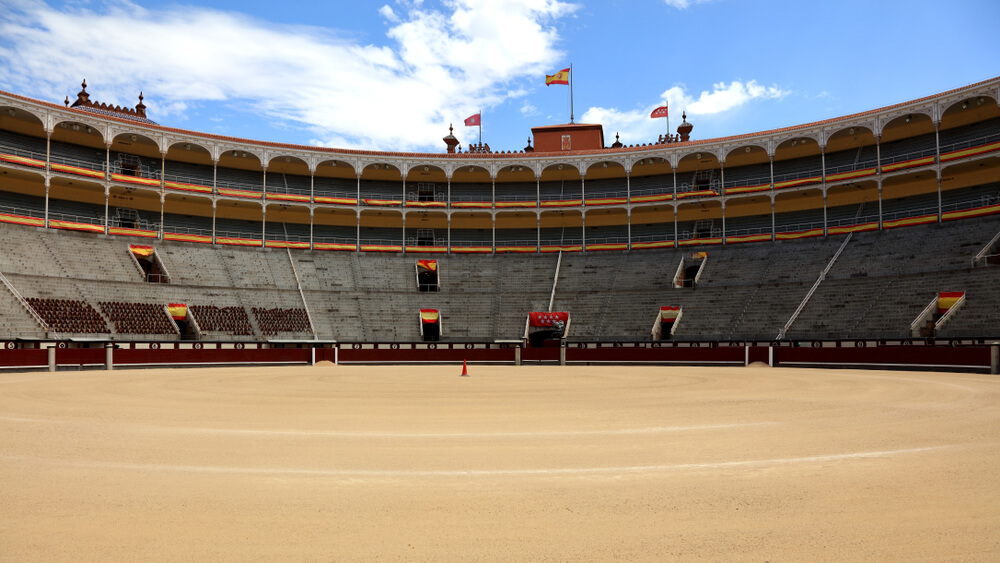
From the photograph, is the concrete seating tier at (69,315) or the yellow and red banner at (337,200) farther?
the yellow and red banner at (337,200)

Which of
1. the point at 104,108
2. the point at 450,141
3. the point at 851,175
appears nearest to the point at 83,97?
the point at 104,108

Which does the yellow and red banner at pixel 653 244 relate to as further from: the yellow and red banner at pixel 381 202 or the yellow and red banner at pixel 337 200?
the yellow and red banner at pixel 337 200

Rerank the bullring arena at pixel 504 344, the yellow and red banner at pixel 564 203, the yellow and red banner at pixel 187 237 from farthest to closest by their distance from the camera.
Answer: the yellow and red banner at pixel 564 203
the yellow and red banner at pixel 187 237
the bullring arena at pixel 504 344

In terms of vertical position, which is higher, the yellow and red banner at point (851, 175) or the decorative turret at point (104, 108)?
the decorative turret at point (104, 108)

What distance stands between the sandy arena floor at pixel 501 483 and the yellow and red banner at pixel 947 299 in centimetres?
1932

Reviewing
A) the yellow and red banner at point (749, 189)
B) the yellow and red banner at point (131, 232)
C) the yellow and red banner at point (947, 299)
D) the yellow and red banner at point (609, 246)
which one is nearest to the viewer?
the yellow and red banner at point (947, 299)

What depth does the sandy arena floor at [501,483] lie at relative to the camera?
406 cm

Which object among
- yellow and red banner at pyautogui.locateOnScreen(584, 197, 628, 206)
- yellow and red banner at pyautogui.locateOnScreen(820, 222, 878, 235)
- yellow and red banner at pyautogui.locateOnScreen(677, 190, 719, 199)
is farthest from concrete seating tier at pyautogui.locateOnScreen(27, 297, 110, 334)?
yellow and red banner at pyautogui.locateOnScreen(820, 222, 878, 235)

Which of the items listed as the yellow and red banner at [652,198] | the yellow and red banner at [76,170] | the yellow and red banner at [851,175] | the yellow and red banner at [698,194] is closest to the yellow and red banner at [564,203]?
the yellow and red banner at [652,198]

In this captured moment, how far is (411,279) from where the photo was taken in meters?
42.8

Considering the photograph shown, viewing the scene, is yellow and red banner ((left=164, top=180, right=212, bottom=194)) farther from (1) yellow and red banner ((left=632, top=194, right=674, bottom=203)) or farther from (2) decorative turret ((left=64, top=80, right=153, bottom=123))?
Result: (1) yellow and red banner ((left=632, top=194, right=674, bottom=203))

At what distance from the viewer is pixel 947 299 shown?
28.2m

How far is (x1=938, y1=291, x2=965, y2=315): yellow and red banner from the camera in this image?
1096 inches

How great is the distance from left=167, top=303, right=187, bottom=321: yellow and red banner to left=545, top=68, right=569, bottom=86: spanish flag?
95.0 ft
